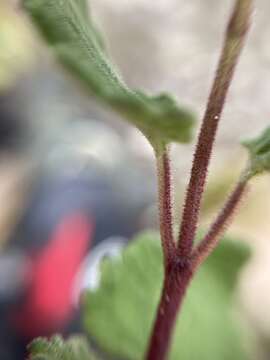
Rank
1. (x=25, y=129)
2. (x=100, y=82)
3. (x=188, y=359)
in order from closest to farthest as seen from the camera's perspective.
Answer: (x=100, y=82)
(x=188, y=359)
(x=25, y=129)

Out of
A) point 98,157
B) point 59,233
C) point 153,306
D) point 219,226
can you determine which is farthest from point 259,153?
point 98,157

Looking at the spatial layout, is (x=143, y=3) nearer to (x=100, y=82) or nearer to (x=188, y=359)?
(x=188, y=359)

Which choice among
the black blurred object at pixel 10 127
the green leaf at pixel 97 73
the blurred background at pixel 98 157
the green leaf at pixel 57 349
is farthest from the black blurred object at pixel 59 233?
the green leaf at pixel 97 73

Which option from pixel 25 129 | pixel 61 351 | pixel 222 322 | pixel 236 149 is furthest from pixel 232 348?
pixel 25 129

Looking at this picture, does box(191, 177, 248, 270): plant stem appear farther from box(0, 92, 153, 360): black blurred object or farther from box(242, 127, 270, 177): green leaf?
box(0, 92, 153, 360): black blurred object

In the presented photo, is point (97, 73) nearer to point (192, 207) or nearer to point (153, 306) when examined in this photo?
point (192, 207)

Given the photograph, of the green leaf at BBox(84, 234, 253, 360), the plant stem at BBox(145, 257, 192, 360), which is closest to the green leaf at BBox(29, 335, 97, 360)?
the plant stem at BBox(145, 257, 192, 360)
